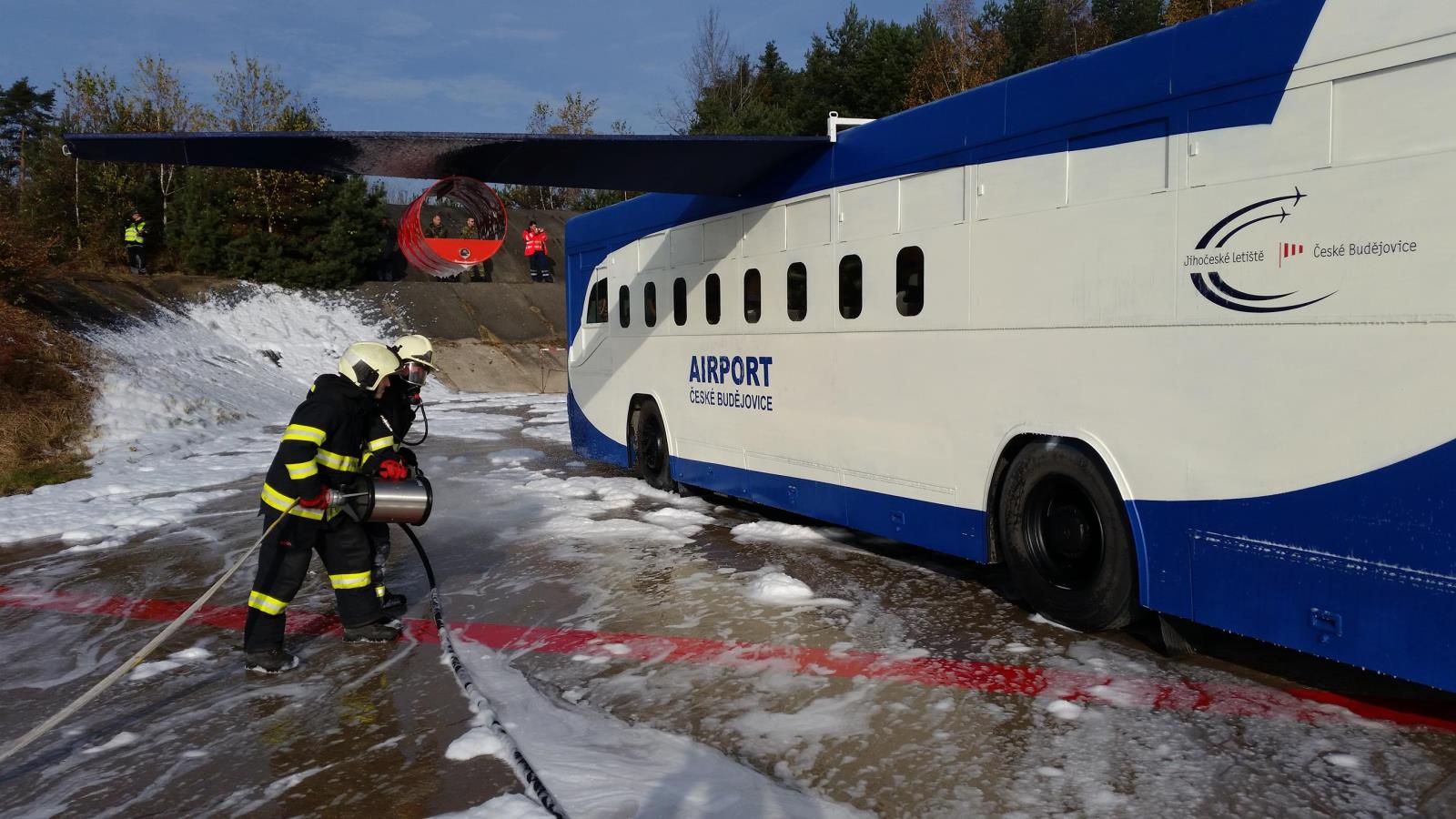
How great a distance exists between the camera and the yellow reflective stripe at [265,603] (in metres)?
6.03

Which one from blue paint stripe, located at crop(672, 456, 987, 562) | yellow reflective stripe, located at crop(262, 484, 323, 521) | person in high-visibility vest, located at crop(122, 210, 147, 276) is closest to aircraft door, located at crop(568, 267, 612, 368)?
blue paint stripe, located at crop(672, 456, 987, 562)

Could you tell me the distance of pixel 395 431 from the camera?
7555mm

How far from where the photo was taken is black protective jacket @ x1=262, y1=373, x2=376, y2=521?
5.96 meters

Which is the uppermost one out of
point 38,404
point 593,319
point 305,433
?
point 593,319

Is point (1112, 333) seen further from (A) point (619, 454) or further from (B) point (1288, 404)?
(A) point (619, 454)

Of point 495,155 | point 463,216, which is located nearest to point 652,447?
point 463,216

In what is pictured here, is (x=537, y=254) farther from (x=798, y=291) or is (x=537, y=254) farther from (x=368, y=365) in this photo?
(x=368, y=365)

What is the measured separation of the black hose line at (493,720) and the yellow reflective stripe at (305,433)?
1.43 metres

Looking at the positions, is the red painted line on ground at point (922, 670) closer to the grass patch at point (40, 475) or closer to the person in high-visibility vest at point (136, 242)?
the grass patch at point (40, 475)

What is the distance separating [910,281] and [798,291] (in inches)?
59.2

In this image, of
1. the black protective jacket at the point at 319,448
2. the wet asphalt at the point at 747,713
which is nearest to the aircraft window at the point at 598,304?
the wet asphalt at the point at 747,713

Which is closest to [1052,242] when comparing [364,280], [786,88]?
[364,280]

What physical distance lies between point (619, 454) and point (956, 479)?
5.99 meters

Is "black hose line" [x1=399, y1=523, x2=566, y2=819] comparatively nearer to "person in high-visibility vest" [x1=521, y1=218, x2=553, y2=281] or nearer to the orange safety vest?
the orange safety vest
